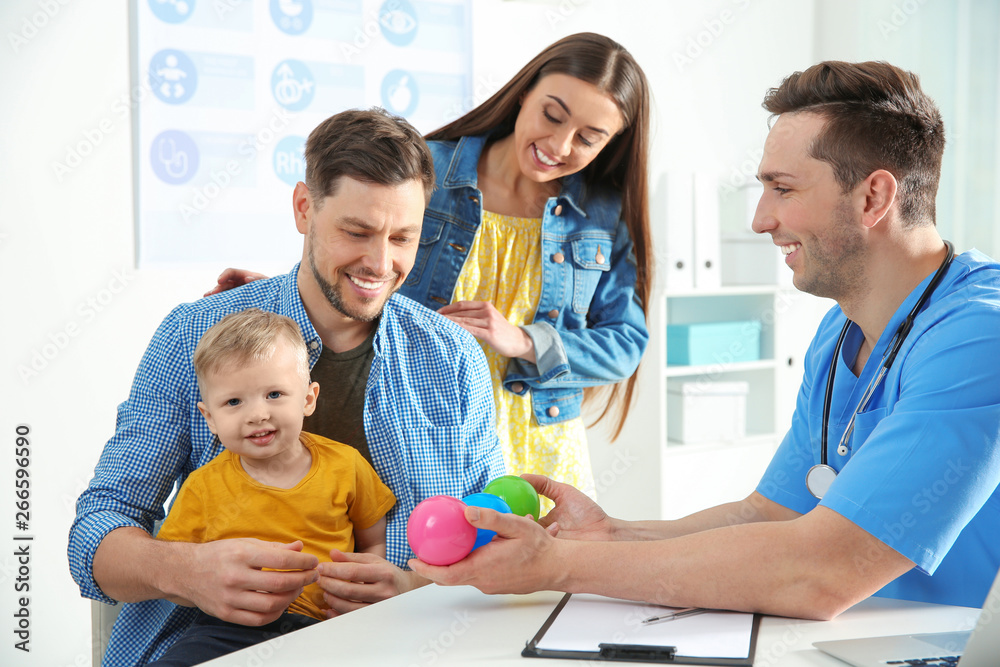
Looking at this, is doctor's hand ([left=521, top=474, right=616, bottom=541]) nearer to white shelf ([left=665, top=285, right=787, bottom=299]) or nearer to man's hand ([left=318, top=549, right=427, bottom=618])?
man's hand ([left=318, top=549, right=427, bottom=618])

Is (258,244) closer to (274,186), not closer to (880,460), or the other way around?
(274,186)

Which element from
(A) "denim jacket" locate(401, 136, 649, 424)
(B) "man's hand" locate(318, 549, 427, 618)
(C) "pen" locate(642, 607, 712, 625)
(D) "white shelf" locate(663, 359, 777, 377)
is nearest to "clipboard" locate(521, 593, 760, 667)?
(C) "pen" locate(642, 607, 712, 625)

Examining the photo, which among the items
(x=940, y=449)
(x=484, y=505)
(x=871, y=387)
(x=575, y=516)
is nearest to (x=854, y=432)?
(x=871, y=387)

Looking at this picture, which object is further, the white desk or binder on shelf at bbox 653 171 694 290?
binder on shelf at bbox 653 171 694 290

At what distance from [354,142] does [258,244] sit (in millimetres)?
1503

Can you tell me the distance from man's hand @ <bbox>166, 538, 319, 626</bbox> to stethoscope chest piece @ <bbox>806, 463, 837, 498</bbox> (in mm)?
789

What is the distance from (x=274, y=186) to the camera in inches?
120

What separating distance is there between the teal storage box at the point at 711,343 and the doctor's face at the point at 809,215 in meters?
2.23

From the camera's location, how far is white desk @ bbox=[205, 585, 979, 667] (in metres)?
0.97

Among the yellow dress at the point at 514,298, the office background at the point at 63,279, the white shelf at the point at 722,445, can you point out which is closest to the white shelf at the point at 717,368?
the white shelf at the point at 722,445

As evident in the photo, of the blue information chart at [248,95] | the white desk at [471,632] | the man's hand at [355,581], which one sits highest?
the blue information chart at [248,95]

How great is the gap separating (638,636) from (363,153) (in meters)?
1.06

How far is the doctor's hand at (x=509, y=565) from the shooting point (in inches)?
44.4

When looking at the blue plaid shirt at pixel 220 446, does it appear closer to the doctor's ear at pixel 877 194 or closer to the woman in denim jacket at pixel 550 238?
the woman in denim jacket at pixel 550 238
